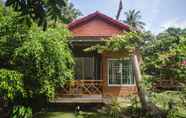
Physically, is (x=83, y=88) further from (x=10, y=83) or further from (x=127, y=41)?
(x=10, y=83)

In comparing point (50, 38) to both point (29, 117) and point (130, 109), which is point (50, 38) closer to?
point (29, 117)

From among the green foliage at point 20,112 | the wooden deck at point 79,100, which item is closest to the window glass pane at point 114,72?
the wooden deck at point 79,100

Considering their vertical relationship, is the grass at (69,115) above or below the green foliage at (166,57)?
below

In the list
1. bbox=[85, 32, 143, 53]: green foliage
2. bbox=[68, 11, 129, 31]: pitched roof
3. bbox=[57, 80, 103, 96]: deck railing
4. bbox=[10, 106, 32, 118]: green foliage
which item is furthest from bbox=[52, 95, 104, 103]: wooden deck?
bbox=[68, 11, 129, 31]: pitched roof

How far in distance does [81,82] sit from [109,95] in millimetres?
1924

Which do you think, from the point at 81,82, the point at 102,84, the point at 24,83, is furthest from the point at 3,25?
the point at 102,84

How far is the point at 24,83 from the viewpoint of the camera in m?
12.9

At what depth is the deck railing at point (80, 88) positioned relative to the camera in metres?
16.1

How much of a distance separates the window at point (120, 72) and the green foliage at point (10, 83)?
6.56 m

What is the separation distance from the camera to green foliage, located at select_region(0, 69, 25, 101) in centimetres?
1197

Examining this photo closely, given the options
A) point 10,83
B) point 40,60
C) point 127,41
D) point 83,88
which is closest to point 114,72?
point 83,88

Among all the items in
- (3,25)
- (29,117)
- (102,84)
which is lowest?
(29,117)

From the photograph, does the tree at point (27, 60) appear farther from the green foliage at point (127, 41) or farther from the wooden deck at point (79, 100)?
the green foliage at point (127, 41)

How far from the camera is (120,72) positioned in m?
17.5
